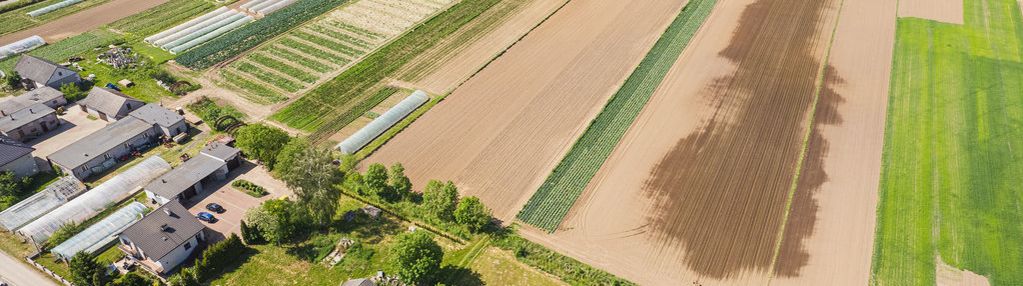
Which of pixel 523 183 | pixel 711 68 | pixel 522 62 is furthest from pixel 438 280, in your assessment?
pixel 711 68

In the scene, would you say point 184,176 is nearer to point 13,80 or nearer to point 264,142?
point 264,142

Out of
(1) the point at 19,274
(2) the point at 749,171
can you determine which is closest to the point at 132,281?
(1) the point at 19,274

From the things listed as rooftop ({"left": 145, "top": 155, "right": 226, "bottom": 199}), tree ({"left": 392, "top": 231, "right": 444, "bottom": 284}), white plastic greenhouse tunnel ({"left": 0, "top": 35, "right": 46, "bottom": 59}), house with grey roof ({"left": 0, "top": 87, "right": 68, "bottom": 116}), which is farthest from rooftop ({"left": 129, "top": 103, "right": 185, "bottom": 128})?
tree ({"left": 392, "top": 231, "right": 444, "bottom": 284})

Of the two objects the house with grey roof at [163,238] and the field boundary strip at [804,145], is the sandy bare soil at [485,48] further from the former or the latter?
the field boundary strip at [804,145]

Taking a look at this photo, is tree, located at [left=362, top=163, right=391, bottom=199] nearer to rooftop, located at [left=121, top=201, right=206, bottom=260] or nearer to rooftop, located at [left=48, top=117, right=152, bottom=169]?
rooftop, located at [left=121, top=201, right=206, bottom=260]

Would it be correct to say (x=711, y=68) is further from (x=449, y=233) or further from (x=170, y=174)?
(x=170, y=174)

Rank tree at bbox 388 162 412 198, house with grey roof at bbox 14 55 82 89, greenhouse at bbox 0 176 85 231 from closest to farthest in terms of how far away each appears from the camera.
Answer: greenhouse at bbox 0 176 85 231 → tree at bbox 388 162 412 198 → house with grey roof at bbox 14 55 82 89

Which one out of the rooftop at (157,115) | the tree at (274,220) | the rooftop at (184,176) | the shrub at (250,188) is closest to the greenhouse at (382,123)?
the shrub at (250,188)
